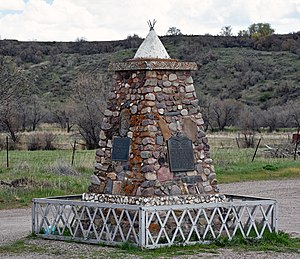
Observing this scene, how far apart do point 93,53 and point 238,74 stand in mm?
20244

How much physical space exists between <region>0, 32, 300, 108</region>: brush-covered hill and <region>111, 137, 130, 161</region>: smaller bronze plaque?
55506 mm


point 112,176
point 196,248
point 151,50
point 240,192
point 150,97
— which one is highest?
point 151,50

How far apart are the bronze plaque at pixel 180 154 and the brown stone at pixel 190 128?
5.4 inches

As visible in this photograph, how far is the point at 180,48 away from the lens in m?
88.8

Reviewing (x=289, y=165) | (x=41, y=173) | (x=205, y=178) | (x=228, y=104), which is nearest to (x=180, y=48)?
(x=228, y=104)

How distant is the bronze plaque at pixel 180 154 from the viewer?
1563 cm

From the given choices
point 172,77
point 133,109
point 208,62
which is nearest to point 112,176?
point 133,109

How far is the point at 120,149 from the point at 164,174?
1.05 meters

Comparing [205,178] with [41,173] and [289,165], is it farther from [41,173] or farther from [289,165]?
[289,165]

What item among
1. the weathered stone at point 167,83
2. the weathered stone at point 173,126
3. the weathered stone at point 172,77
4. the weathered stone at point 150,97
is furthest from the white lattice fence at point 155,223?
the weathered stone at point 172,77

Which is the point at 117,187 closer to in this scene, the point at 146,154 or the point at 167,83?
the point at 146,154

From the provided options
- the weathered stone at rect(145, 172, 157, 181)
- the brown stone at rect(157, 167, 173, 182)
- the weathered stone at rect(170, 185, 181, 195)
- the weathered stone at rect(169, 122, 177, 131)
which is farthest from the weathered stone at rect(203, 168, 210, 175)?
the weathered stone at rect(145, 172, 157, 181)

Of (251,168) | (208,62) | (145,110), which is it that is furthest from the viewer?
(208,62)

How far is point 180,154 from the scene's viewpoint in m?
15.8
